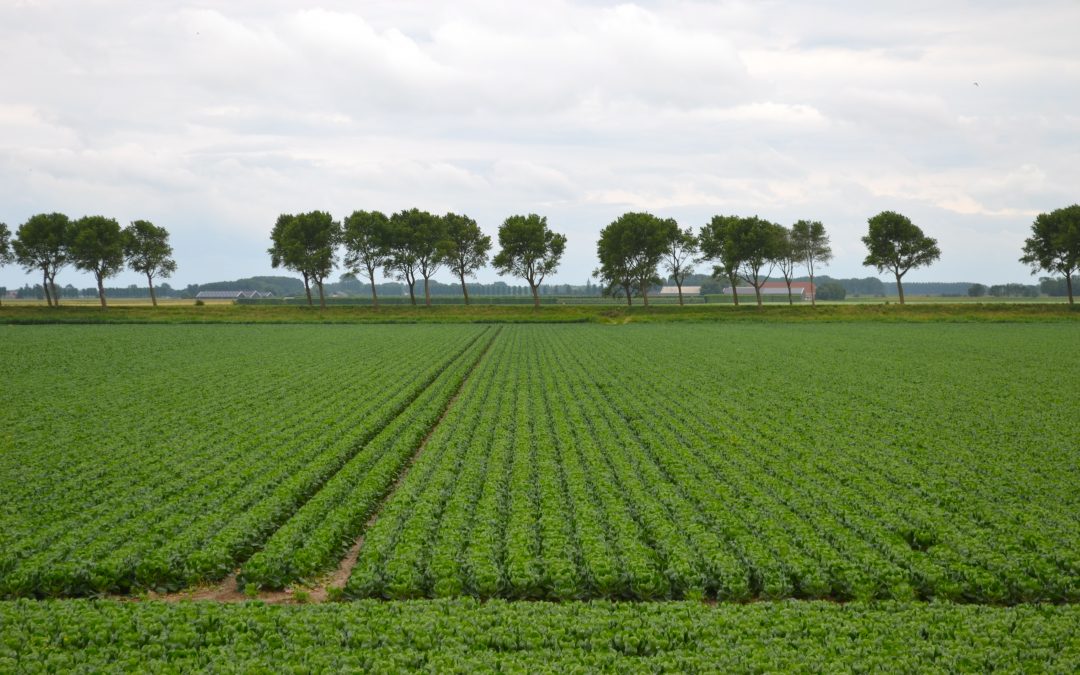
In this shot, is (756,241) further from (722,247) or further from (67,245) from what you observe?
(67,245)

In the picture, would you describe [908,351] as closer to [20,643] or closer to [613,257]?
[20,643]

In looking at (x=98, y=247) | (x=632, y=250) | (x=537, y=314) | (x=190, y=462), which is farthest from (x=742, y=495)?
(x=98, y=247)

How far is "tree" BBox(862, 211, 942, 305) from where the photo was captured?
346 feet

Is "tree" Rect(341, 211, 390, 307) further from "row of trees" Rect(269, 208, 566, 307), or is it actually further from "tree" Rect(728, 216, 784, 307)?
"tree" Rect(728, 216, 784, 307)

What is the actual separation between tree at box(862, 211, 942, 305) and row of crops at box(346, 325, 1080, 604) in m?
79.8

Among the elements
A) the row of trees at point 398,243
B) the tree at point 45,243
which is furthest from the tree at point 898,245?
the tree at point 45,243

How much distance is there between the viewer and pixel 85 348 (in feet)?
166

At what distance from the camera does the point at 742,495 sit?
1579 centimetres

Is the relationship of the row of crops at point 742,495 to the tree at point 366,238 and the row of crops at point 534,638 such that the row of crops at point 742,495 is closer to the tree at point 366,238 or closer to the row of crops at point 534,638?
the row of crops at point 534,638

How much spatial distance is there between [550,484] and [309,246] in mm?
105921

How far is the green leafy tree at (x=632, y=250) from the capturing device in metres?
112

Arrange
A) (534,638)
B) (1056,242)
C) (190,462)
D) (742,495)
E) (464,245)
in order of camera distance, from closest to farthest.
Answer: (534,638)
(742,495)
(190,462)
(1056,242)
(464,245)

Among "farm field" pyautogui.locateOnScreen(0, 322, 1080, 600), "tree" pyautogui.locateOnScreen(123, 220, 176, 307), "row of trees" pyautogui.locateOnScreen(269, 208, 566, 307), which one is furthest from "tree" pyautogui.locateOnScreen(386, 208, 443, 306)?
"farm field" pyautogui.locateOnScreen(0, 322, 1080, 600)

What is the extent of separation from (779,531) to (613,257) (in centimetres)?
10208
